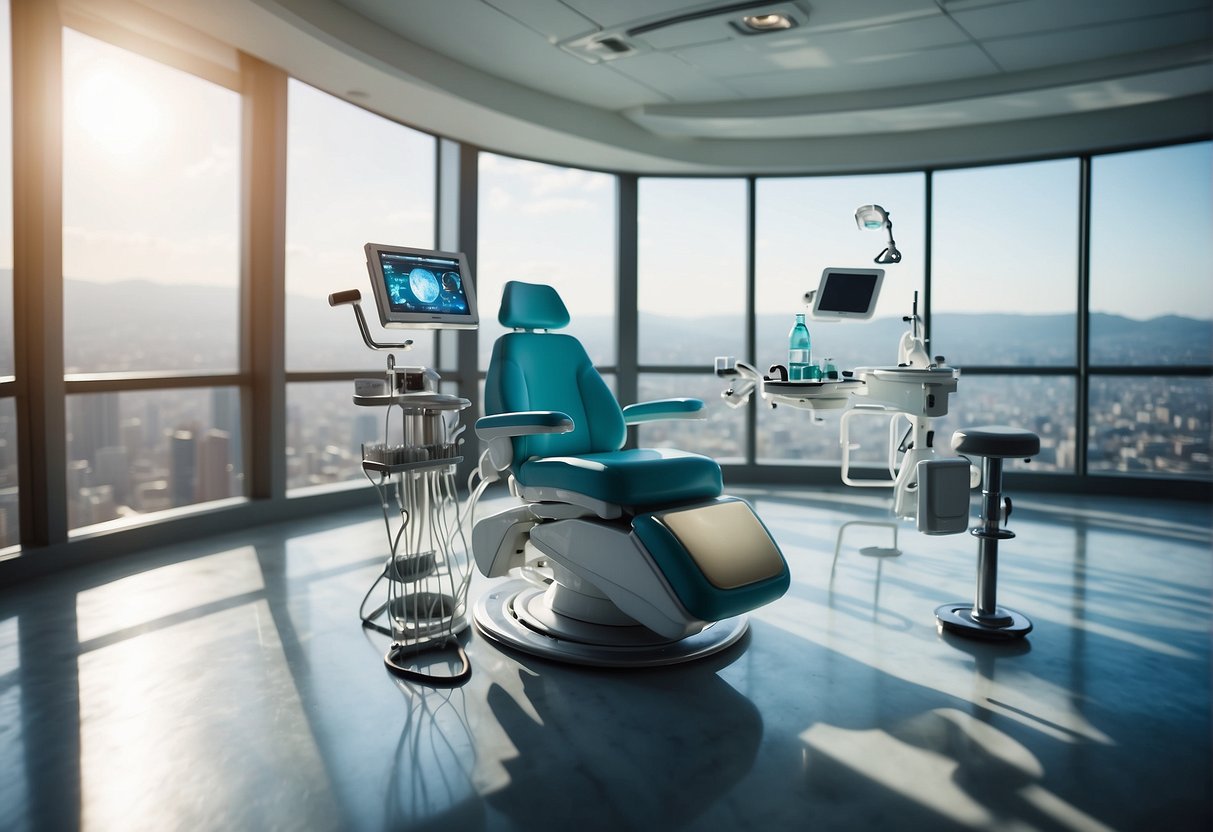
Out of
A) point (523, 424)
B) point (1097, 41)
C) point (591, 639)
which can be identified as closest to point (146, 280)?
point (523, 424)

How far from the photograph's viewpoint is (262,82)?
4.35 meters

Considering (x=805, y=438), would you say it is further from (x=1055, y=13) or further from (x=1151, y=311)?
(x=1055, y=13)

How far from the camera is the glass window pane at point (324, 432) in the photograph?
4668 millimetres

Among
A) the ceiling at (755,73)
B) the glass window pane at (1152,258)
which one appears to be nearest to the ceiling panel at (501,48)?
the ceiling at (755,73)

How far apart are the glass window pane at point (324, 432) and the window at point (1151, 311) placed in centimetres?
492

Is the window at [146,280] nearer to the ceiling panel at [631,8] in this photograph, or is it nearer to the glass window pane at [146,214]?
the glass window pane at [146,214]

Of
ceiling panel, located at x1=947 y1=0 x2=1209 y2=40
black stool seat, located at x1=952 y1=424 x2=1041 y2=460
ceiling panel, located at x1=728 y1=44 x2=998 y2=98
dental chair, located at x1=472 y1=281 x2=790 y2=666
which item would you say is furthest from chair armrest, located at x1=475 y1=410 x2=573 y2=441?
ceiling panel, located at x1=728 y1=44 x2=998 y2=98

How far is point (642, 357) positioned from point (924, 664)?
13.2 ft

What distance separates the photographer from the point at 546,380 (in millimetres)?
2951

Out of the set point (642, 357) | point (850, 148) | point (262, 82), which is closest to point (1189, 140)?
point (850, 148)

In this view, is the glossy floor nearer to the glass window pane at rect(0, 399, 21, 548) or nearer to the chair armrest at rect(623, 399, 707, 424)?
the glass window pane at rect(0, 399, 21, 548)

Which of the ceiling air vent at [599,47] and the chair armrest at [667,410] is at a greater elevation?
the ceiling air vent at [599,47]

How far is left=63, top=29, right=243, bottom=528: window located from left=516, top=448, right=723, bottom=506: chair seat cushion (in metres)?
2.35

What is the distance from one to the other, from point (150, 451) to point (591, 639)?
106 inches
